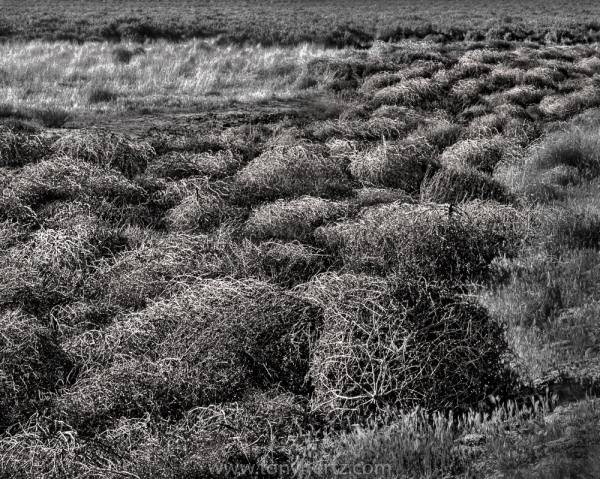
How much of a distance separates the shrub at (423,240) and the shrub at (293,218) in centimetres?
35

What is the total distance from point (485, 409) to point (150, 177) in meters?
6.46

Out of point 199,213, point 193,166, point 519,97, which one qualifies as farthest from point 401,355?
point 519,97

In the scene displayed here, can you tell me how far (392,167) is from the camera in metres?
9.91

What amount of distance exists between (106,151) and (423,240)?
5.57 metres

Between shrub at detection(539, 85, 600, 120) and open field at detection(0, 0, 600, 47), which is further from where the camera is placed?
open field at detection(0, 0, 600, 47)

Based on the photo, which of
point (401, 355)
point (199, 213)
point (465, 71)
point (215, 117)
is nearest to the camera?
point (401, 355)

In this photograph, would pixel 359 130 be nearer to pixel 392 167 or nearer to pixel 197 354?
pixel 392 167

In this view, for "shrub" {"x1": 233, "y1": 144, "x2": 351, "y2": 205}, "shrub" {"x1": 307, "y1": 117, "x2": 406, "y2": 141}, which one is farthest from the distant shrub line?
"shrub" {"x1": 233, "y1": 144, "x2": 351, "y2": 205}

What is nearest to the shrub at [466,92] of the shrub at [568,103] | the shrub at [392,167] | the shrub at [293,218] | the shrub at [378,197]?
the shrub at [568,103]

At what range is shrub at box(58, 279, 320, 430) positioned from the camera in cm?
456

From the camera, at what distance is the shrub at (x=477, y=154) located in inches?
411

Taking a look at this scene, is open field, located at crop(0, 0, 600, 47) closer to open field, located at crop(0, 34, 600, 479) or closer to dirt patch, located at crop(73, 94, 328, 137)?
dirt patch, located at crop(73, 94, 328, 137)

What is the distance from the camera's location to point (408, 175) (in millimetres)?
9891

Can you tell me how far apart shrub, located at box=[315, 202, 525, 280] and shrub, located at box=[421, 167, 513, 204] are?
135 cm
